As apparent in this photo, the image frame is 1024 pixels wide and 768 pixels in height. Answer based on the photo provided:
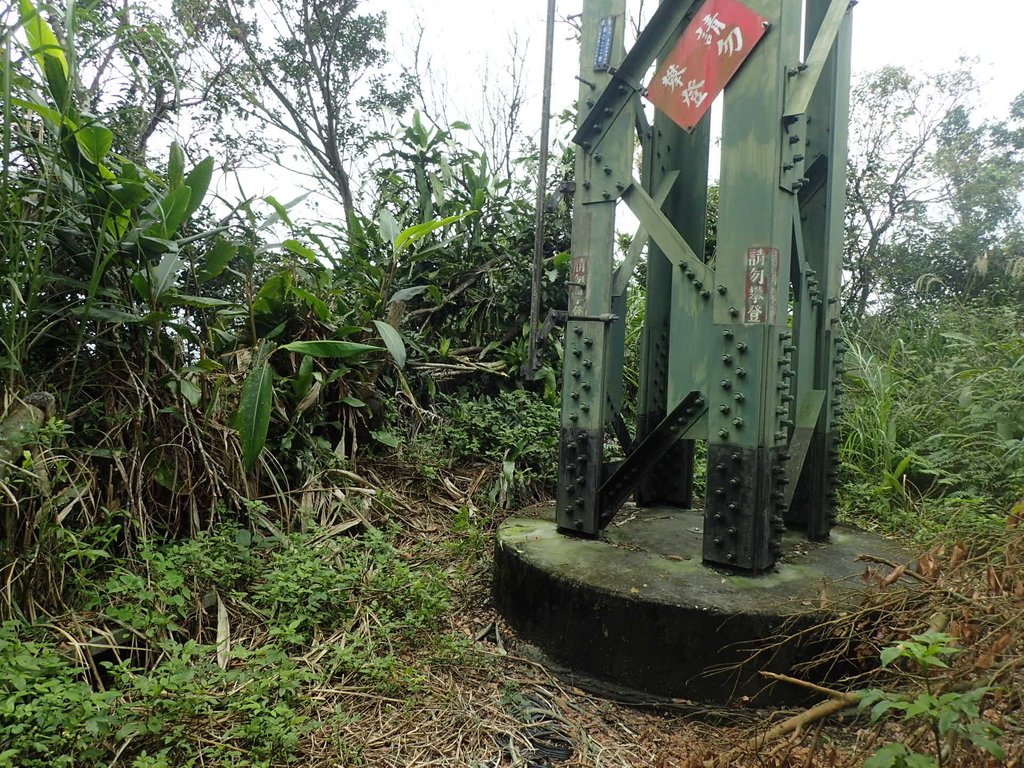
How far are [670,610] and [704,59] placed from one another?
2.02m

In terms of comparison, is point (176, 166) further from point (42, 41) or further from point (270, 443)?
point (270, 443)

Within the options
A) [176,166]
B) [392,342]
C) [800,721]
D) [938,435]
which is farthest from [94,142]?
[938,435]

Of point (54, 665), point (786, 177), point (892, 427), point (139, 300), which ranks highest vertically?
point (786, 177)

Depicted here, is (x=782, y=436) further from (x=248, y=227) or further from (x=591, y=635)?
(x=248, y=227)

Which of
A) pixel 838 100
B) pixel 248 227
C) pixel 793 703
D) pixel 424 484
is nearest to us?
pixel 793 703

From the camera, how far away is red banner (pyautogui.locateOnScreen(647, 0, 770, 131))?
248 cm

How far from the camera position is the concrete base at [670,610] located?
2189 mm

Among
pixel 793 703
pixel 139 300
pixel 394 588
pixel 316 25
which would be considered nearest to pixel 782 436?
pixel 793 703

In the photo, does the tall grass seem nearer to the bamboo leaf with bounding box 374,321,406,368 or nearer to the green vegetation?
the green vegetation

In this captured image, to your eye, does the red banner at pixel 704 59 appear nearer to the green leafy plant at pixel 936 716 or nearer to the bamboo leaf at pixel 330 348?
the bamboo leaf at pixel 330 348

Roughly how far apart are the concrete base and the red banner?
172 cm

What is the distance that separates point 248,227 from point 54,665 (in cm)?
232

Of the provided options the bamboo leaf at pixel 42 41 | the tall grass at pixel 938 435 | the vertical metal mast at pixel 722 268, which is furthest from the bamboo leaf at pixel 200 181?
the tall grass at pixel 938 435

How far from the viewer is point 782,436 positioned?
2.50 m
